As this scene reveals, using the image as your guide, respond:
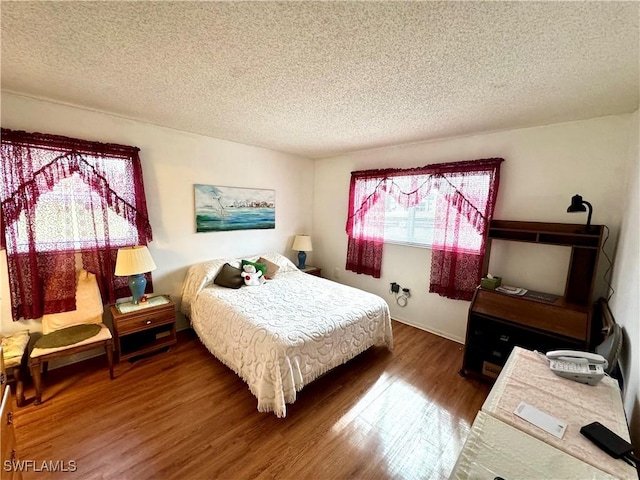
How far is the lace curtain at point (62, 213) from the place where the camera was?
205 cm

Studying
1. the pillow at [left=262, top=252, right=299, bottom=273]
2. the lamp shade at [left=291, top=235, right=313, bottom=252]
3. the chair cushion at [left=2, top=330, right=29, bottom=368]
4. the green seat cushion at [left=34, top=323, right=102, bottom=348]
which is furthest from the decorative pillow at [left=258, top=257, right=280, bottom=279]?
the chair cushion at [left=2, top=330, right=29, bottom=368]

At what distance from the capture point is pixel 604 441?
940 millimetres

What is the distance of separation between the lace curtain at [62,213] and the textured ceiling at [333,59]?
1.42 ft

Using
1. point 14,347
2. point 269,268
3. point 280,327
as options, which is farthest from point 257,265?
point 14,347

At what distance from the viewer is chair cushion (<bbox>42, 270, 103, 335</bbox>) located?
2.28 meters

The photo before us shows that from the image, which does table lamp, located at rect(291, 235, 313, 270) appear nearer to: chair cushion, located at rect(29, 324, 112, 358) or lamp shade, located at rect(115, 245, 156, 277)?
lamp shade, located at rect(115, 245, 156, 277)

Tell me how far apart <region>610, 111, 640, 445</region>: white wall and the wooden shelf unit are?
176 millimetres

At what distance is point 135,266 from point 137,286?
258 millimetres

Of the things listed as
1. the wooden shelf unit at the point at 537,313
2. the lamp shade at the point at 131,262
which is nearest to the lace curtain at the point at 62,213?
the lamp shade at the point at 131,262

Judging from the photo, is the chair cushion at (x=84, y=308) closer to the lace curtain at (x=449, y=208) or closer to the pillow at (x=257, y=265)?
the pillow at (x=257, y=265)

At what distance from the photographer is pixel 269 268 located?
3479 mm

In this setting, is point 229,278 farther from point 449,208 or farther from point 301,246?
point 449,208

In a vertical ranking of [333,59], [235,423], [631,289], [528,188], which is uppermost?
[333,59]

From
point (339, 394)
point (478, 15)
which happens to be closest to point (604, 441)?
point (339, 394)
